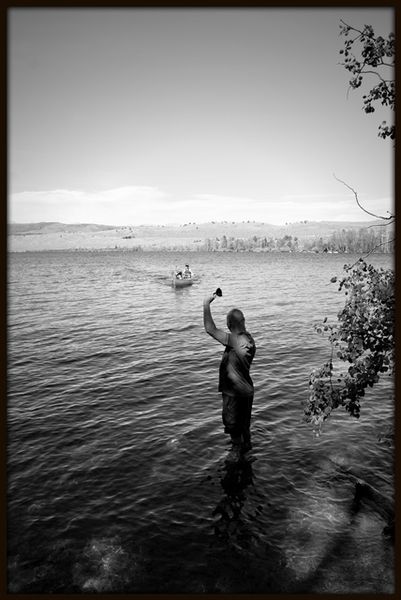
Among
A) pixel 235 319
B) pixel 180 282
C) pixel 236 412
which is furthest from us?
pixel 180 282

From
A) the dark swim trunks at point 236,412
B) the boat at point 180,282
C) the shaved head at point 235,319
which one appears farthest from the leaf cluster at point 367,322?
the boat at point 180,282

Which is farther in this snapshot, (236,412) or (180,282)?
(180,282)

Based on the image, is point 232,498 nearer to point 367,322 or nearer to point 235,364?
point 235,364

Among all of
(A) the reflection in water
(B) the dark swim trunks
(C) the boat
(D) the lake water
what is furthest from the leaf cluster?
(C) the boat

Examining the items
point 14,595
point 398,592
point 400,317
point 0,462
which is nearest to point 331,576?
point 398,592

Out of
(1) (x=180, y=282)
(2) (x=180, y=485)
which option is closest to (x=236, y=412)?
(2) (x=180, y=485)

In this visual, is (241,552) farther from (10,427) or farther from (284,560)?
(10,427)

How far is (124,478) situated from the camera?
9359 mm

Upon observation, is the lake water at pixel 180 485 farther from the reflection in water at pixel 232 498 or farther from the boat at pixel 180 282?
the boat at pixel 180 282

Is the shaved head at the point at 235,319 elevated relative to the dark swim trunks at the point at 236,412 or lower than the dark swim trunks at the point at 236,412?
elevated

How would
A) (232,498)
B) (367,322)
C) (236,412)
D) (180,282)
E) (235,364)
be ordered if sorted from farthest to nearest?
(180,282), (236,412), (235,364), (232,498), (367,322)

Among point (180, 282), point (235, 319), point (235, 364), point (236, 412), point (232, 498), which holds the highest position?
point (180, 282)

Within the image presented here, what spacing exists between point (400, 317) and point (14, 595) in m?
8.08

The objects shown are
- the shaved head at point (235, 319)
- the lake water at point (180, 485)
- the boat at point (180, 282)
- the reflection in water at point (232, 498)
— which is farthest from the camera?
the boat at point (180, 282)
